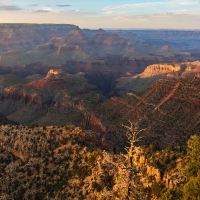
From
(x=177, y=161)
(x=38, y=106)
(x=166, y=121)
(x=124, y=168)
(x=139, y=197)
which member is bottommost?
(x=38, y=106)

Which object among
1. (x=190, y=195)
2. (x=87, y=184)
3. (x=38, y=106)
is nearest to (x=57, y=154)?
(x=87, y=184)

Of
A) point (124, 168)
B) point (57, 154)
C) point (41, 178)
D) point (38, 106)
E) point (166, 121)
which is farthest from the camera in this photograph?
point (38, 106)

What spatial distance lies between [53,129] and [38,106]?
3553 inches

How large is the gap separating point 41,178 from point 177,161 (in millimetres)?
17690

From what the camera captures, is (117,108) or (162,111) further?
(117,108)

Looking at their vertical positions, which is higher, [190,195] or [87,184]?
[190,195]

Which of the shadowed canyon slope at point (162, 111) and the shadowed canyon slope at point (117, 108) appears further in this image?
the shadowed canyon slope at point (117, 108)

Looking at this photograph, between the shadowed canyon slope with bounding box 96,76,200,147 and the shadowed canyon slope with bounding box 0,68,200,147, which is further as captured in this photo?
the shadowed canyon slope with bounding box 0,68,200,147

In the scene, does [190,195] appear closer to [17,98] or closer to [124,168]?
[124,168]

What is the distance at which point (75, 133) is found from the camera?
48312mm

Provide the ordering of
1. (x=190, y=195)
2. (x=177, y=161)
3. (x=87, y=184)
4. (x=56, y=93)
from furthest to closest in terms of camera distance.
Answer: (x=56, y=93) → (x=87, y=184) → (x=177, y=161) → (x=190, y=195)

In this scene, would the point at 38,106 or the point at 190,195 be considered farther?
the point at 38,106

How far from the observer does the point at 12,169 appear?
1764 inches

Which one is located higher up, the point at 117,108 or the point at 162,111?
the point at 162,111
